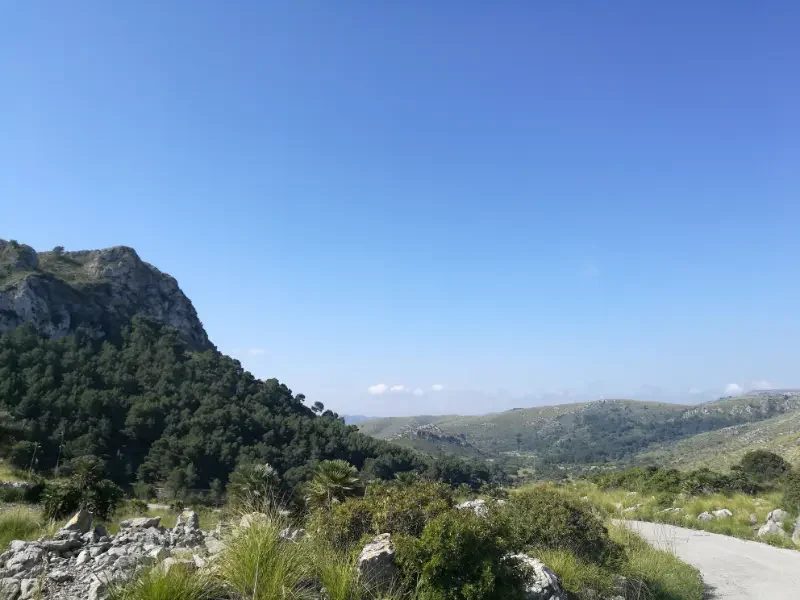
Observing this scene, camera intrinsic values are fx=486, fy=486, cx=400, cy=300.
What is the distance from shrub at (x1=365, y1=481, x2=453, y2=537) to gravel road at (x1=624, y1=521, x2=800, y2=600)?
6.75 metres

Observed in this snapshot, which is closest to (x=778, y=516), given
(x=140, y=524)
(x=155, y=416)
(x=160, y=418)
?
(x=140, y=524)

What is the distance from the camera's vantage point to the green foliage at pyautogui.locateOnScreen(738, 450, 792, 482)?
2908 cm

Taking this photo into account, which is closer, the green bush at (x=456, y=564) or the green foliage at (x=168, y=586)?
the green foliage at (x=168, y=586)

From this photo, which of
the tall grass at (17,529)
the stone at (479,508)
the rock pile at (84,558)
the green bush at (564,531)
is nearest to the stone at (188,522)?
the rock pile at (84,558)

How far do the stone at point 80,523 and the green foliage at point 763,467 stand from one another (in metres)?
34.1

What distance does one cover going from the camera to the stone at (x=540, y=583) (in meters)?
7.19

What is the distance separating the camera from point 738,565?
13.3 meters

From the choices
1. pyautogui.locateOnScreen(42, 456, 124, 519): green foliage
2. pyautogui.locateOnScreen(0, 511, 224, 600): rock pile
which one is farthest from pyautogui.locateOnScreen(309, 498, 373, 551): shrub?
pyautogui.locateOnScreen(42, 456, 124, 519): green foliage

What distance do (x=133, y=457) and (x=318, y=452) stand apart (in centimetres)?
2368

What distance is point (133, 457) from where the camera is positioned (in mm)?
60500

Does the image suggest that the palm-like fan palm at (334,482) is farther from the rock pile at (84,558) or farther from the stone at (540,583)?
the stone at (540,583)

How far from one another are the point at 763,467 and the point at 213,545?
35.5 metres

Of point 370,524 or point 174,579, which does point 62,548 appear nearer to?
point 174,579

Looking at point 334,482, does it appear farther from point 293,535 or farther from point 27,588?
point 27,588
